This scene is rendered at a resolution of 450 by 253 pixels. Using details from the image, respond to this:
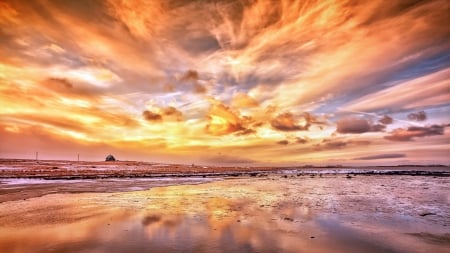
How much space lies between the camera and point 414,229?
421 inches

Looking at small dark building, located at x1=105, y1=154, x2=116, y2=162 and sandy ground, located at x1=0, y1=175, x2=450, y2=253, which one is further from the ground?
small dark building, located at x1=105, y1=154, x2=116, y2=162

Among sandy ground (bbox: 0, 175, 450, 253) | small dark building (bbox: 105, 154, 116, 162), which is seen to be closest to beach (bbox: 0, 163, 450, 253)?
sandy ground (bbox: 0, 175, 450, 253)

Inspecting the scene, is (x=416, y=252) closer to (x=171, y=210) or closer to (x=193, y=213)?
(x=193, y=213)

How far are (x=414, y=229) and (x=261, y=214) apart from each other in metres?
6.23

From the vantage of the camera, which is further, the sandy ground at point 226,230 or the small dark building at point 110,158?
the small dark building at point 110,158

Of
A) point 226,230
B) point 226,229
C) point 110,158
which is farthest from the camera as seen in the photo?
point 110,158

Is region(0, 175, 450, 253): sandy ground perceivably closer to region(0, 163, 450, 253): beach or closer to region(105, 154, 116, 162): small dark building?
region(0, 163, 450, 253): beach

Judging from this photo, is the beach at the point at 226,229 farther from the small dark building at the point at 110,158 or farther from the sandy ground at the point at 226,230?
the small dark building at the point at 110,158

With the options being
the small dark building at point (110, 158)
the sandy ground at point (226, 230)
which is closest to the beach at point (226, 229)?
the sandy ground at point (226, 230)

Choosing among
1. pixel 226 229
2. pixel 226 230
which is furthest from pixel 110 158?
pixel 226 230

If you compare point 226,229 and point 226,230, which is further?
point 226,229

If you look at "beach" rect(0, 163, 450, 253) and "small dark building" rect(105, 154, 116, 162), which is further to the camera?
"small dark building" rect(105, 154, 116, 162)

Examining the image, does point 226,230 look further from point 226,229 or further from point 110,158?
point 110,158

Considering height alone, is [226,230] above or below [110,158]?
below
